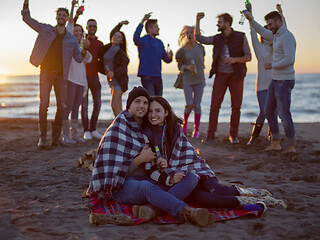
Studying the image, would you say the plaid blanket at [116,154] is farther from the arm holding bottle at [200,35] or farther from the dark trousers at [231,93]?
the arm holding bottle at [200,35]

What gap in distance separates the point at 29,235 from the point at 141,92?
62.0 inches

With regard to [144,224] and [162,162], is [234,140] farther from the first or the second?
[144,224]

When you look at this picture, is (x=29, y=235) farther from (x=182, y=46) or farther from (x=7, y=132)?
(x=7, y=132)

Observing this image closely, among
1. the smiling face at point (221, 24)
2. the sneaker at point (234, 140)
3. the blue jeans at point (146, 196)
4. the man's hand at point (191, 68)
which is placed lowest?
the sneaker at point (234, 140)

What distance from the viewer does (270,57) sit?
19.8ft

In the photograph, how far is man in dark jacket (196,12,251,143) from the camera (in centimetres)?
640

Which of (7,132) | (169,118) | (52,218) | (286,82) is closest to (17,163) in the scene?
(52,218)

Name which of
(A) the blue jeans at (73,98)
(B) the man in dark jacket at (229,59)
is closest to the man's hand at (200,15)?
(B) the man in dark jacket at (229,59)

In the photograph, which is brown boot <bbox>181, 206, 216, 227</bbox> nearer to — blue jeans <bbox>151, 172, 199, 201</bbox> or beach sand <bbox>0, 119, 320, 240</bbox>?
beach sand <bbox>0, 119, 320, 240</bbox>

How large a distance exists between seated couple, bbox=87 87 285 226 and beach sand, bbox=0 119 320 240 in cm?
20

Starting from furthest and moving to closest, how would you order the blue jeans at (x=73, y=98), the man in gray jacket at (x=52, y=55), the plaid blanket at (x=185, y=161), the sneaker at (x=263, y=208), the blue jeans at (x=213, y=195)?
the blue jeans at (x=73, y=98)
the man in gray jacket at (x=52, y=55)
the plaid blanket at (x=185, y=161)
the blue jeans at (x=213, y=195)
the sneaker at (x=263, y=208)

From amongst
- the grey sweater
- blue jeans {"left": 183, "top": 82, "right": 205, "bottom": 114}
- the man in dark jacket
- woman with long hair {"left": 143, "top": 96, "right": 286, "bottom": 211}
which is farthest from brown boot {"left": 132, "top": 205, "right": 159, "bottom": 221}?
blue jeans {"left": 183, "top": 82, "right": 205, "bottom": 114}

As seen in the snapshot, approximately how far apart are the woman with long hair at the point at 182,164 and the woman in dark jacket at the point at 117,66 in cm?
337

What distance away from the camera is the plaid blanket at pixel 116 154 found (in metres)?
3.07
